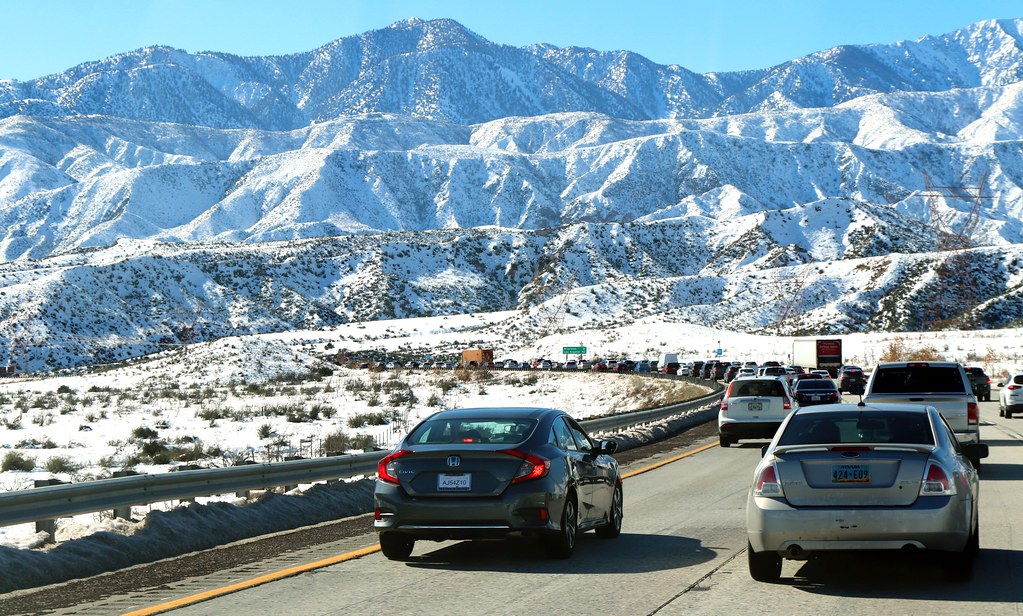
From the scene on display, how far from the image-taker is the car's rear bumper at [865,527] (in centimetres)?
955

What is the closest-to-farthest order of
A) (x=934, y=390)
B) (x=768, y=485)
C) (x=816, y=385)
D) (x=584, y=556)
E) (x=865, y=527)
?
(x=865, y=527) → (x=768, y=485) → (x=584, y=556) → (x=934, y=390) → (x=816, y=385)

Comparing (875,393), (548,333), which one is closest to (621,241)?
(548,333)

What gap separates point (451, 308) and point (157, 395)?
116 metres

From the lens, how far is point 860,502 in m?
9.69

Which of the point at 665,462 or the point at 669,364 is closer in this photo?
the point at 665,462

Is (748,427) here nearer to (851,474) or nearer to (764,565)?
(764,565)

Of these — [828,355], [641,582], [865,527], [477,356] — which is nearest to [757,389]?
[641,582]

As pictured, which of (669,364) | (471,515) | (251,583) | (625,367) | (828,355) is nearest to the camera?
(251,583)

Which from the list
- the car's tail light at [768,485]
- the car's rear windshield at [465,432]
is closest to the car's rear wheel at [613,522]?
the car's rear windshield at [465,432]

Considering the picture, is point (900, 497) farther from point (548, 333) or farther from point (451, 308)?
point (451, 308)

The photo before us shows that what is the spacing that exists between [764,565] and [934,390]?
1217 centimetres

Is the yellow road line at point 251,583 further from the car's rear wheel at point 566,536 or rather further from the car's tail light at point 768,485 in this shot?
the car's tail light at point 768,485

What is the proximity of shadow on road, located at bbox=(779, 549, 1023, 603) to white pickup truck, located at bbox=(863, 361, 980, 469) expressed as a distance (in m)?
9.26

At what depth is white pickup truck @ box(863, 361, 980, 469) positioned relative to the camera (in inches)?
813
